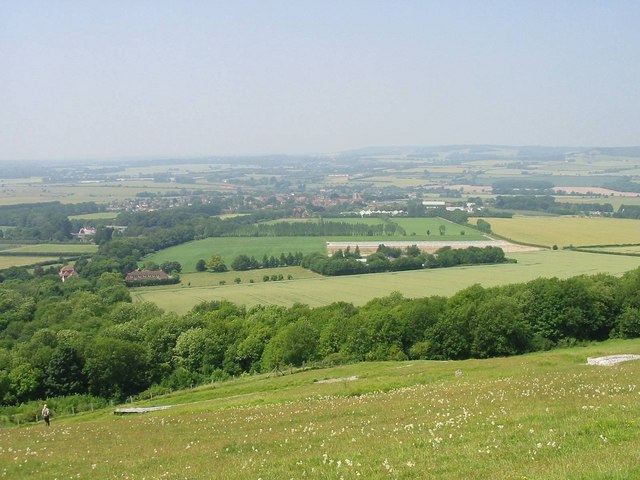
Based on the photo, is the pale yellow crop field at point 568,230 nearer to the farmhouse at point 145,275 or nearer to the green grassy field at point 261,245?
the green grassy field at point 261,245

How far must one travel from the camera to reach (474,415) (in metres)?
18.8

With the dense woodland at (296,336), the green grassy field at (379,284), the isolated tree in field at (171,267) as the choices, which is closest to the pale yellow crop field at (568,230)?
the green grassy field at (379,284)

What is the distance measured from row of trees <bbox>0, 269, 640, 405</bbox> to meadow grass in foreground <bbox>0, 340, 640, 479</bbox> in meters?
26.9

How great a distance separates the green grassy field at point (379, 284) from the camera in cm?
9012

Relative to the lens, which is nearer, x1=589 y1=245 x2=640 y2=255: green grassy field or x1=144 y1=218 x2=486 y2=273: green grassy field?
x1=589 y1=245 x2=640 y2=255: green grassy field

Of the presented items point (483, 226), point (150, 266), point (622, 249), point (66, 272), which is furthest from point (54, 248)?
point (622, 249)

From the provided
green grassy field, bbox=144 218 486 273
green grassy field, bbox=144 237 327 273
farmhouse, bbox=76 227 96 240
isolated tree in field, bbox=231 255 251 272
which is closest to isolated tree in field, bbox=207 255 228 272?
isolated tree in field, bbox=231 255 251 272

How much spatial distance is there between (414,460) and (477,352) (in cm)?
4582

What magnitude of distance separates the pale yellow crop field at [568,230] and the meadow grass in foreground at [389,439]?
108m

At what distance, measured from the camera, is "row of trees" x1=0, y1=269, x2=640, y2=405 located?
5797cm

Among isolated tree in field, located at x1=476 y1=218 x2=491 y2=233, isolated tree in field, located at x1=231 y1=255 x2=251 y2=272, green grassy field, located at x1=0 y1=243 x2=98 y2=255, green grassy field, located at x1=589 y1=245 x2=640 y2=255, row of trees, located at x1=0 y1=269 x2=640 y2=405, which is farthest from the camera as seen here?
isolated tree in field, located at x1=476 y1=218 x2=491 y2=233

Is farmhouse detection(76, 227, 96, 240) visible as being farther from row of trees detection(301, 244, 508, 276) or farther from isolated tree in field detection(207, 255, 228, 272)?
A: row of trees detection(301, 244, 508, 276)

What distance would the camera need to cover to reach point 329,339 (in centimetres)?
6269

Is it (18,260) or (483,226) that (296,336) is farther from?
(483,226)
